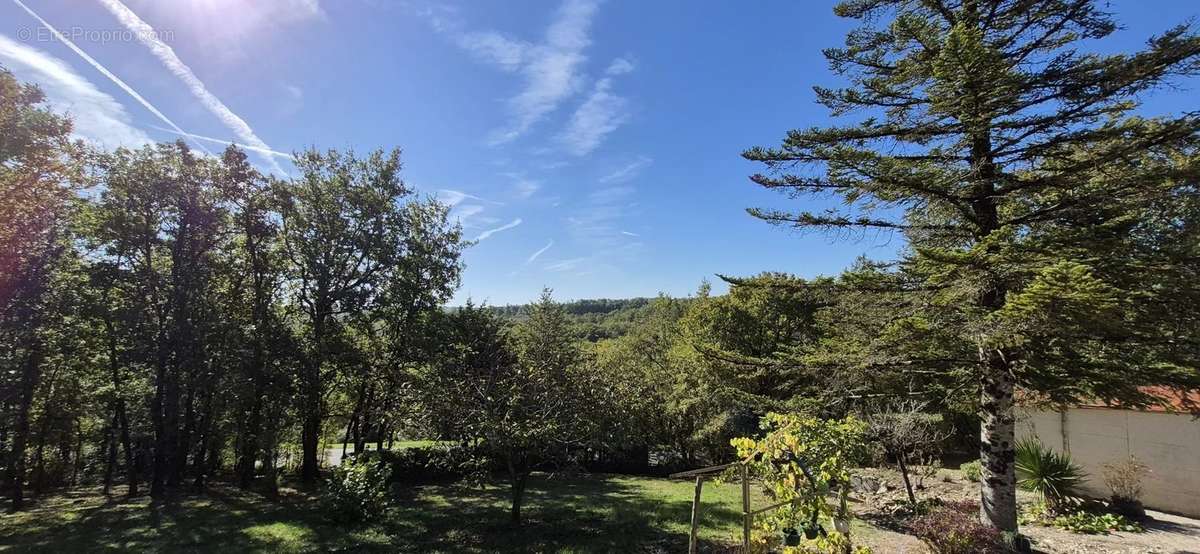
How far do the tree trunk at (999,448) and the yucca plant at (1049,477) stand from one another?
10.7ft

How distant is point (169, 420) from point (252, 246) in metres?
5.75

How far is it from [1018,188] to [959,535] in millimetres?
4798

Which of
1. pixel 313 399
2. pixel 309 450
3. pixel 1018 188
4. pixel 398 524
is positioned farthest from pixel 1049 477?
pixel 309 450

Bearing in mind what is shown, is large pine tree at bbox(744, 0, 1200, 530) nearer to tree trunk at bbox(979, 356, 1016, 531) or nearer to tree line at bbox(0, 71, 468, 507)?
tree trunk at bbox(979, 356, 1016, 531)

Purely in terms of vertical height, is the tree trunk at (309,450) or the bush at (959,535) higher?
the bush at (959,535)

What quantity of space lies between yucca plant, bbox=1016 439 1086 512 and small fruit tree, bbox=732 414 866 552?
21.9 ft

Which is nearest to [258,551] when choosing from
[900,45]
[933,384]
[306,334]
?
[306,334]

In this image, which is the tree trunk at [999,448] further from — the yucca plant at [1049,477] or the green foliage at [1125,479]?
the green foliage at [1125,479]

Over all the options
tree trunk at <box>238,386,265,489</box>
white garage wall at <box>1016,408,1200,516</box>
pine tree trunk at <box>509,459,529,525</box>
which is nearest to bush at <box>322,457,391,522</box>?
pine tree trunk at <box>509,459,529,525</box>

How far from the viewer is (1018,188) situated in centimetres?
660

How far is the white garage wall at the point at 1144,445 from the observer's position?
998cm

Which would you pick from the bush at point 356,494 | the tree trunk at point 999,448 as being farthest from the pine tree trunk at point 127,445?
the tree trunk at point 999,448

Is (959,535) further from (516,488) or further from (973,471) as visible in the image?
(973,471)

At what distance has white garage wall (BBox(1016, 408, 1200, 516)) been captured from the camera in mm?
9977
